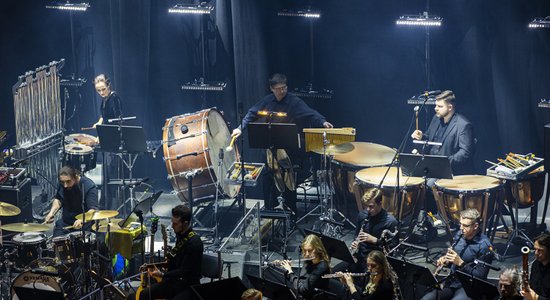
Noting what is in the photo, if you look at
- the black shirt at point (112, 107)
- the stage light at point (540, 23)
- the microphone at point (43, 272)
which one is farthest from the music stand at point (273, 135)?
the stage light at point (540, 23)

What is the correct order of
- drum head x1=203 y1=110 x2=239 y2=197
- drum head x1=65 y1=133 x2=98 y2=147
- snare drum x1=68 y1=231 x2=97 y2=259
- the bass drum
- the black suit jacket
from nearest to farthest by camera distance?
snare drum x1=68 y1=231 x2=97 y2=259 → the black suit jacket → the bass drum → drum head x1=203 y1=110 x2=239 y2=197 → drum head x1=65 y1=133 x2=98 y2=147

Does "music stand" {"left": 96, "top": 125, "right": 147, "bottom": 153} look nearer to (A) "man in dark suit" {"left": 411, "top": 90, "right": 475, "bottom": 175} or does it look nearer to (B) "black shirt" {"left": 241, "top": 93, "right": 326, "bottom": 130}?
(B) "black shirt" {"left": 241, "top": 93, "right": 326, "bottom": 130}

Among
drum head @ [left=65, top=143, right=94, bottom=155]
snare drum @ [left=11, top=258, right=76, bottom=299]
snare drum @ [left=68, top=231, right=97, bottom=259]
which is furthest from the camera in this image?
drum head @ [left=65, top=143, right=94, bottom=155]

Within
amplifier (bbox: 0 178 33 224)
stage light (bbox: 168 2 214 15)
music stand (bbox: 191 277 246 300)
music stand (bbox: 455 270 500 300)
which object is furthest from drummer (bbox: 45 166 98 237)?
music stand (bbox: 455 270 500 300)

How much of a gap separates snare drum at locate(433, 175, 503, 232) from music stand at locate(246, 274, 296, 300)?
3669 millimetres

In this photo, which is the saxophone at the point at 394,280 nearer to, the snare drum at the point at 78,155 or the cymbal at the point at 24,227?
the cymbal at the point at 24,227

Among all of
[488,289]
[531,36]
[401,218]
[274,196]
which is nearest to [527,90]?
[531,36]

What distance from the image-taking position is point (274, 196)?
14.3 m

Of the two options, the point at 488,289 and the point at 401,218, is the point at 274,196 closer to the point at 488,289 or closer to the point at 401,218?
the point at 401,218

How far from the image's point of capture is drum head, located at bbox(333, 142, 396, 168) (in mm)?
13520

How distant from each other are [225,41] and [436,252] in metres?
4.95

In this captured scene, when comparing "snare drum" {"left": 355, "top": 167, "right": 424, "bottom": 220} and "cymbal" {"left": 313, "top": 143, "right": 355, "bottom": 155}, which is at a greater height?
"cymbal" {"left": 313, "top": 143, "right": 355, "bottom": 155}

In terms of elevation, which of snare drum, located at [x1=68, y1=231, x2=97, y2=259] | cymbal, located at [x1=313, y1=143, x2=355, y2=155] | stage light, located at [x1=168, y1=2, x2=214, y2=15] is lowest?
snare drum, located at [x1=68, y1=231, x2=97, y2=259]

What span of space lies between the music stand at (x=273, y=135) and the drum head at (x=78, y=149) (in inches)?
111
